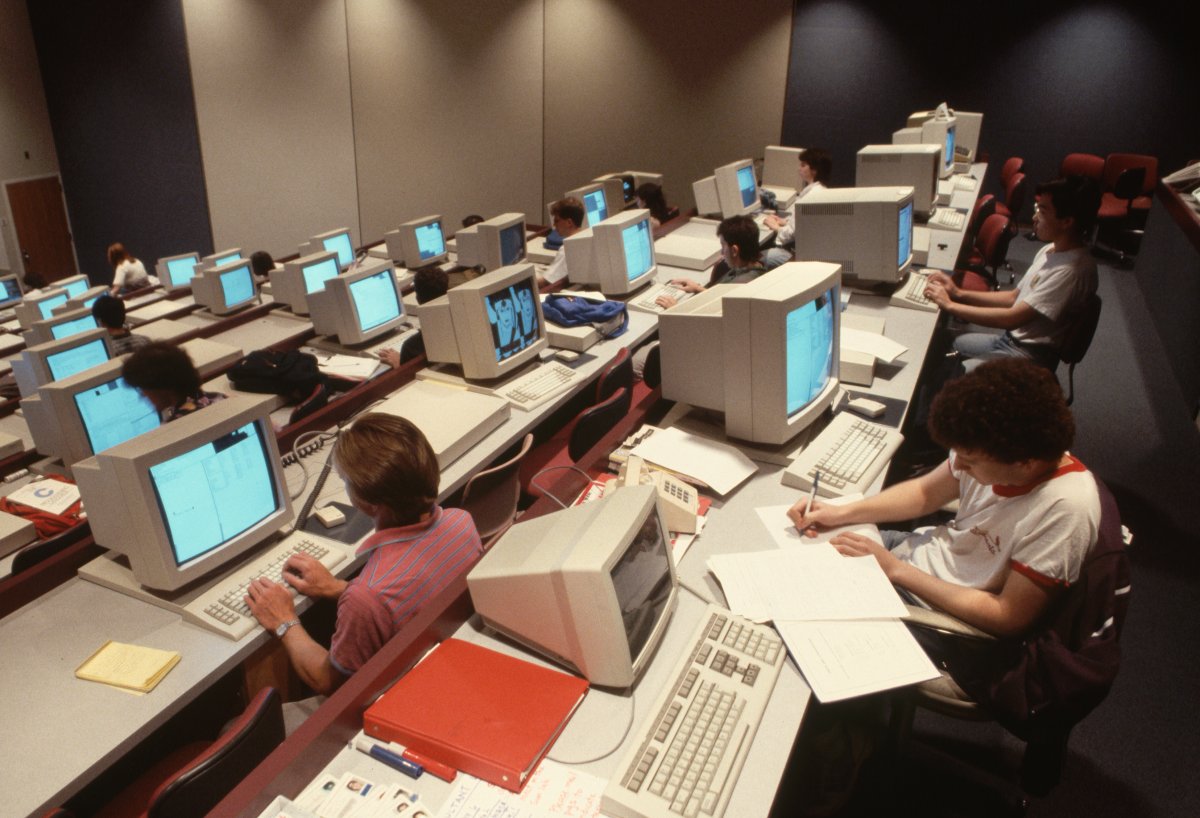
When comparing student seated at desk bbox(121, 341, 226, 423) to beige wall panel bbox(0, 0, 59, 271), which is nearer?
student seated at desk bbox(121, 341, 226, 423)

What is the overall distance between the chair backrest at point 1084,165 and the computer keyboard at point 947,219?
11.1 feet

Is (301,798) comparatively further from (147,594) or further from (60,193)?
(60,193)

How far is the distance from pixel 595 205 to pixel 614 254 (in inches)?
71.0

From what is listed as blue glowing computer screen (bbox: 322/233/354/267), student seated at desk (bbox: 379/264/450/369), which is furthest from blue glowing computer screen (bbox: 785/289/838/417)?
blue glowing computer screen (bbox: 322/233/354/267)

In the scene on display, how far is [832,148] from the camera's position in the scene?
30.4ft

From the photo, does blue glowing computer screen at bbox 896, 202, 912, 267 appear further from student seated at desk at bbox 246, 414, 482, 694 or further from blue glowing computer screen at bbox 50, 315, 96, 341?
blue glowing computer screen at bbox 50, 315, 96, 341

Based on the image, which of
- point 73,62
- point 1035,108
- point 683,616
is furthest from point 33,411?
point 1035,108

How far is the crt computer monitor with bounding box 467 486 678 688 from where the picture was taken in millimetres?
1457

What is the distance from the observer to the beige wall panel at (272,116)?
27.4 ft

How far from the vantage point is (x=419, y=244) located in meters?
6.32

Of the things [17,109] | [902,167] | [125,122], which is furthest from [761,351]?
[17,109]

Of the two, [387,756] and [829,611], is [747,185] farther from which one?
[387,756]

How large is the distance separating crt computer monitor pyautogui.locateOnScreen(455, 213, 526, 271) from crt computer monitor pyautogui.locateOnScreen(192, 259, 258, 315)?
1.58 meters

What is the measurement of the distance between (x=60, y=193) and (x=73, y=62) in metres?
1.69
